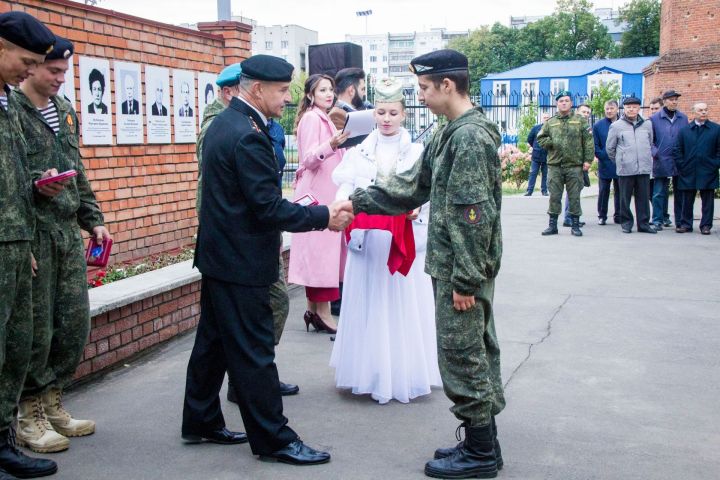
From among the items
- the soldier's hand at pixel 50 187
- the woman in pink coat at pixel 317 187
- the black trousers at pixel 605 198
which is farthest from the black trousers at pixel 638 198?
the soldier's hand at pixel 50 187

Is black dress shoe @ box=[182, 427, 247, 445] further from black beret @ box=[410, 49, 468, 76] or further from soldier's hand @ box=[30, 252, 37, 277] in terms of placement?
black beret @ box=[410, 49, 468, 76]

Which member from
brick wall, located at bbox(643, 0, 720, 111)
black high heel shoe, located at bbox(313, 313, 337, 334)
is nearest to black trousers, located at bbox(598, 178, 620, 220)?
black high heel shoe, located at bbox(313, 313, 337, 334)

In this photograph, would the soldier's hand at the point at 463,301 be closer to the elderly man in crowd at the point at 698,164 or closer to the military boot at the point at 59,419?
the military boot at the point at 59,419

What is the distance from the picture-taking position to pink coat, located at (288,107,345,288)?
6.34 meters

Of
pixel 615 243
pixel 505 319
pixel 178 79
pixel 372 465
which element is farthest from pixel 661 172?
pixel 372 465

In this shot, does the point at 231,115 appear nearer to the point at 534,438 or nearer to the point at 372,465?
the point at 372,465

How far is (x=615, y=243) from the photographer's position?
11242 mm

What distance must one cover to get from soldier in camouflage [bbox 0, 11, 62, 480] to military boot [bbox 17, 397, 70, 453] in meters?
0.28

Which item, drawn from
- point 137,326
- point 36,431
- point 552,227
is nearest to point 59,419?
point 36,431

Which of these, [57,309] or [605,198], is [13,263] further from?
[605,198]

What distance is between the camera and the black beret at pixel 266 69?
397cm

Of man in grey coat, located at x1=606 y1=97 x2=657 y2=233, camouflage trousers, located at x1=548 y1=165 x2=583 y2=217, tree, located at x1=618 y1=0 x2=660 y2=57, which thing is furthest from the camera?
tree, located at x1=618 y1=0 x2=660 y2=57

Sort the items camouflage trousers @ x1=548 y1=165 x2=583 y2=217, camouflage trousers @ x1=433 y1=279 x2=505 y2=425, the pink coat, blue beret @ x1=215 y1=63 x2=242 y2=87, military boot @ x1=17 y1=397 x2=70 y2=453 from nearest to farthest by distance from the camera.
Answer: camouflage trousers @ x1=433 y1=279 x2=505 y2=425, military boot @ x1=17 y1=397 x2=70 y2=453, blue beret @ x1=215 y1=63 x2=242 y2=87, the pink coat, camouflage trousers @ x1=548 y1=165 x2=583 y2=217

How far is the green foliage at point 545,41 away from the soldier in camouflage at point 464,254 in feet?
Answer: 276
